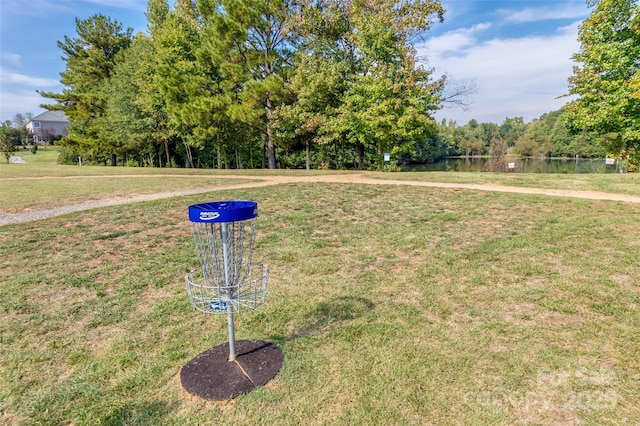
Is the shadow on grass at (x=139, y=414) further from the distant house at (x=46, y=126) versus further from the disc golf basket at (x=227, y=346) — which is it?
the distant house at (x=46, y=126)

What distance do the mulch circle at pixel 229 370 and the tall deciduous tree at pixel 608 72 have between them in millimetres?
21028

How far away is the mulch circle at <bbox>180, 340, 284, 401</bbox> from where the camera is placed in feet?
6.81

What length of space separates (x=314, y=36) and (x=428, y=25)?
684 cm

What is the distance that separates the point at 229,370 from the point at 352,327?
105 centimetres

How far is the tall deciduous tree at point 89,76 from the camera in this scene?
2820 centimetres

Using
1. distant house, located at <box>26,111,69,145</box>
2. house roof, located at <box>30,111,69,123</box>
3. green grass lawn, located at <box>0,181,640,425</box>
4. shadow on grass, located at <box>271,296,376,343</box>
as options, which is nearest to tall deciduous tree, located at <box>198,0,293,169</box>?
green grass lawn, located at <box>0,181,640,425</box>

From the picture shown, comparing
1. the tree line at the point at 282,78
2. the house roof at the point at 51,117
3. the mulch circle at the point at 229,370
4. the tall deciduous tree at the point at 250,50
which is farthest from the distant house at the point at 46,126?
the mulch circle at the point at 229,370

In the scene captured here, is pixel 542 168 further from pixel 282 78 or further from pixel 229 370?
pixel 229 370

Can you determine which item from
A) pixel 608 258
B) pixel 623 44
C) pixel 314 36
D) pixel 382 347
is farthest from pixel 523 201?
pixel 314 36

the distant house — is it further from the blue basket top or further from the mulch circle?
the blue basket top

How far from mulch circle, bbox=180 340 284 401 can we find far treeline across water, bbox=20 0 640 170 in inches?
661

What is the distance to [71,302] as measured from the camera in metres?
3.21

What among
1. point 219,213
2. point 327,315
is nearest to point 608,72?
point 327,315

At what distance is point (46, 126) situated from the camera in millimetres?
65875
